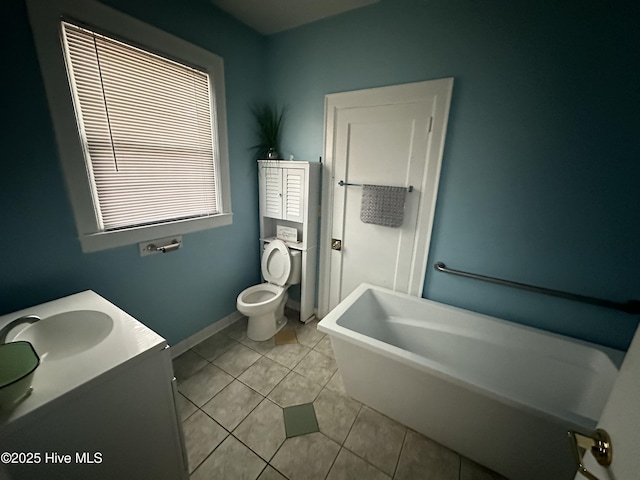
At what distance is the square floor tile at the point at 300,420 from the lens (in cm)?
147

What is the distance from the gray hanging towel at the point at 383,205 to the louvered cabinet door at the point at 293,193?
539 mm

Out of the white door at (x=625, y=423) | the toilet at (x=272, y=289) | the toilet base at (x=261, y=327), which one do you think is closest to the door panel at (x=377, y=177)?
the toilet at (x=272, y=289)

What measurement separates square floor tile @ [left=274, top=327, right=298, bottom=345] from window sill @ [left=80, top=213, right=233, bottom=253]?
1133 millimetres

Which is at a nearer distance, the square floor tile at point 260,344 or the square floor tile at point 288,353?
the square floor tile at point 288,353

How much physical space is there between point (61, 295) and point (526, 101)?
2.86 meters

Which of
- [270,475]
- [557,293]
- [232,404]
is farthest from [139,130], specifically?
[557,293]

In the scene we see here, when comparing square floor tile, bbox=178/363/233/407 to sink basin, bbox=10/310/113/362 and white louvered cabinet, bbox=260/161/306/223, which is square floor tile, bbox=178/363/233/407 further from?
white louvered cabinet, bbox=260/161/306/223

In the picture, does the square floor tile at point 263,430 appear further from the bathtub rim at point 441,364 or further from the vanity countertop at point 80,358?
the vanity countertop at point 80,358

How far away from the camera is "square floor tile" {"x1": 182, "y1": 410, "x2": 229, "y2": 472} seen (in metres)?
1.33

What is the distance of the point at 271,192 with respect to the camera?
233 centimetres

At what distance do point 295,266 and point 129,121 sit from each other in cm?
160

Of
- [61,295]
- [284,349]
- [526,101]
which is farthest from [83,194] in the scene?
[526,101]

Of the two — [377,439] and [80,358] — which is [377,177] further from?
[80,358]

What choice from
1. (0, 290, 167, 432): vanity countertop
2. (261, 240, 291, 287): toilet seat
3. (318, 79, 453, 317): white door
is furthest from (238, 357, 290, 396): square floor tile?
(0, 290, 167, 432): vanity countertop
